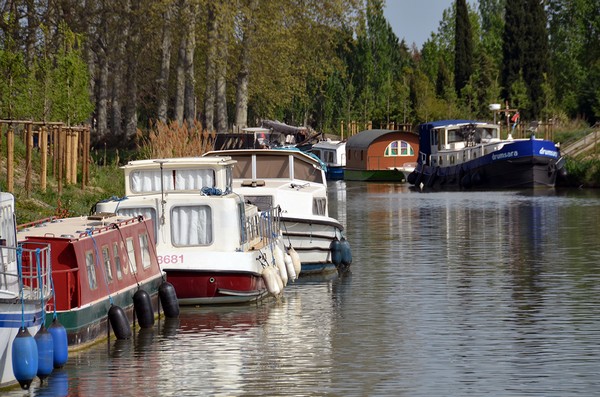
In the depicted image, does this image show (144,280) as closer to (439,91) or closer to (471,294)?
(471,294)

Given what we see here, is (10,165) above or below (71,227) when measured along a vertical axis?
above

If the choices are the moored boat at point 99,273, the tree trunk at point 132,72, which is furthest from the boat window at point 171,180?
the tree trunk at point 132,72

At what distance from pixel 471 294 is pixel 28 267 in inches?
526

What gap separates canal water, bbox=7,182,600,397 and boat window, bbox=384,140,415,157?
63.5 metres

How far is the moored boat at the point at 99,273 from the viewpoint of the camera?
2412 cm

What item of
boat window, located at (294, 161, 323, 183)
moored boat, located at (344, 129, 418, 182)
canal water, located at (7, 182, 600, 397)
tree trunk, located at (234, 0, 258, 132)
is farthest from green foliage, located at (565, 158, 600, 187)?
boat window, located at (294, 161, 323, 183)

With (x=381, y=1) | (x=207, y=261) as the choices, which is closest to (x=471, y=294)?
(x=207, y=261)

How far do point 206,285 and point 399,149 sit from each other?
8135 centimetres

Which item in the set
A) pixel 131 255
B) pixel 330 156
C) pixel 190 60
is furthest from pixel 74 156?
pixel 330 156

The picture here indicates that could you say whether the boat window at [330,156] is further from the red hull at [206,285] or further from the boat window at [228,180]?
the red hull at [206,285]

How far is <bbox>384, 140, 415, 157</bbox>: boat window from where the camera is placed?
109438 mm

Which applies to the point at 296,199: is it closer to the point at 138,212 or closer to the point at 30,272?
the point at 138,212

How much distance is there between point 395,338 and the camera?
27156mm

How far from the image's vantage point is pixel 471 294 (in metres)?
33.7
